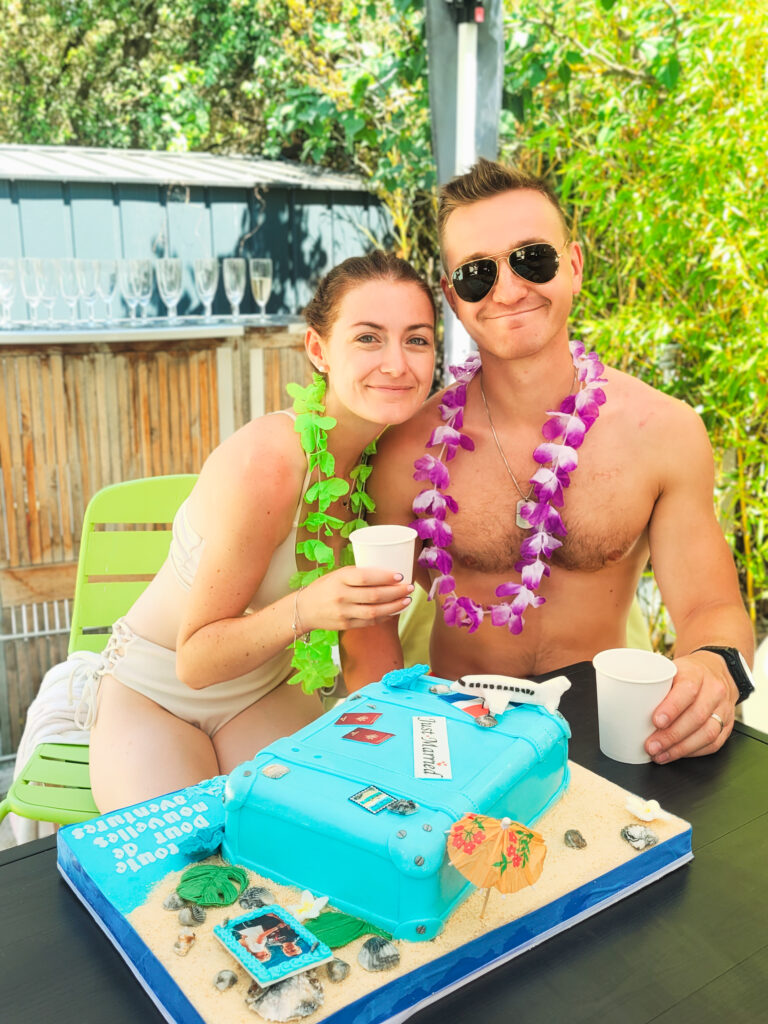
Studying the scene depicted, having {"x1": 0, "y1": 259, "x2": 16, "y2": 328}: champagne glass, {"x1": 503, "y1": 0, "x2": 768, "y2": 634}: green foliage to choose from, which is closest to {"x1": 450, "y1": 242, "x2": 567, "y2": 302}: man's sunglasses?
{"x1": 503, "y1": 0, "x2": 768, "y2": 634}: green foliage

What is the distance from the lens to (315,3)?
22.3 ft

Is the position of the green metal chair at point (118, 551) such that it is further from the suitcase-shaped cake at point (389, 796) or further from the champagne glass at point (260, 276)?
the champagne glass at point (260, 276)

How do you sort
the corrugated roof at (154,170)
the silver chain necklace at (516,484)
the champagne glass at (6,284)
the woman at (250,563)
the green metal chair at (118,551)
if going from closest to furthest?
1. the woman at (250,563)
2. the silver chain necklace at (516,484)
3. the green metal chair at (118,551)
4. the champagne glass at (6,284)
5. the corrugated roof at (154,170)

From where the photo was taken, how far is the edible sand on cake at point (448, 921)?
0.86 meters

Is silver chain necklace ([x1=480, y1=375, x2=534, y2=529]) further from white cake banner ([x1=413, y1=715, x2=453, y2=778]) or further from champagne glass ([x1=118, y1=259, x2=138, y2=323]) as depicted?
champagne glass ([x1=118, y1=259, x2=138, y2=323])

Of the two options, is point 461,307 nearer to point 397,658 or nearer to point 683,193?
point 397,658

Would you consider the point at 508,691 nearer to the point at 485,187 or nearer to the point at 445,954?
the point at 445,954

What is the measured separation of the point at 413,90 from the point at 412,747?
5099mm

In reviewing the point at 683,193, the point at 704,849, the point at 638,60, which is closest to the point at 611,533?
the point at 704,849

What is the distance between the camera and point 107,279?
150 inches

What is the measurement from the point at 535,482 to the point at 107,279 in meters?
2.54

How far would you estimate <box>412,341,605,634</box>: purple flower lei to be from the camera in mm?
1955

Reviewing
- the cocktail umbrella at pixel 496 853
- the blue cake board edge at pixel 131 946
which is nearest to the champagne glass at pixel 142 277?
the blue cake board edge at pixel 131 946

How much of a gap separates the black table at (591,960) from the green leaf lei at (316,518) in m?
0.69
